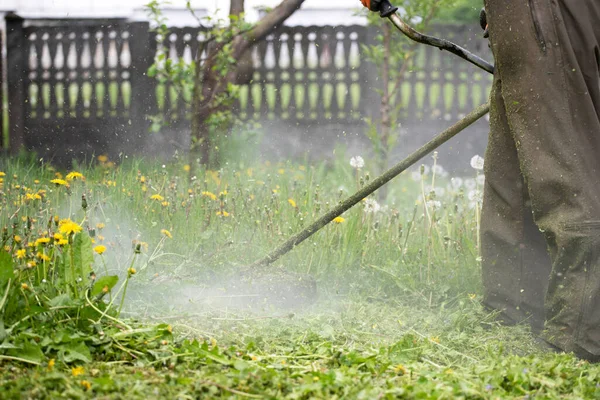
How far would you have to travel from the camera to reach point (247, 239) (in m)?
4.18

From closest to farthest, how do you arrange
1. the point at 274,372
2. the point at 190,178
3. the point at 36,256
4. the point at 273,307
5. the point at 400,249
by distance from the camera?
the point at 274,372 → the point at 36,256 → the point at 273,307 → the point at 400,249 → the point at 190,178

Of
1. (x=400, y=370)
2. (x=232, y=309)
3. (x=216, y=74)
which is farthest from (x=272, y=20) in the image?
(x=400, y=370)

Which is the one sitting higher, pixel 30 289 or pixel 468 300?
pixel 30 289

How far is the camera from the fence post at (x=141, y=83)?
6.96m

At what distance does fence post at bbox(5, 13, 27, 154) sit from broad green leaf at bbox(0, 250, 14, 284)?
4.21m

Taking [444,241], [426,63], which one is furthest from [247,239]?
[426,63]

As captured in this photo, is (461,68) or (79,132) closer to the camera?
(79,132)

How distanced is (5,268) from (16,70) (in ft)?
15.8

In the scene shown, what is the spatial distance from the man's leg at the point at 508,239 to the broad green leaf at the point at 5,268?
6.50 ft

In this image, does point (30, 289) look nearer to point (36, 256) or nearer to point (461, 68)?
point (36, 256)

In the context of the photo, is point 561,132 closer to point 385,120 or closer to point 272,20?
point 385,120

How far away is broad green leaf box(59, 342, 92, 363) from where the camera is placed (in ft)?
7.71

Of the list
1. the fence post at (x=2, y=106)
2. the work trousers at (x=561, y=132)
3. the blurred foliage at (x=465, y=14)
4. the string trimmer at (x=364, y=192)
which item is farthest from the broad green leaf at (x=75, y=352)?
the blurred foliage at (x=465, y=14)

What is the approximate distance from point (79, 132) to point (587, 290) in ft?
15.8
